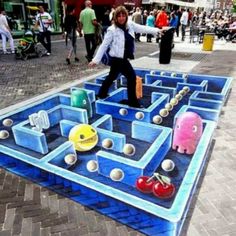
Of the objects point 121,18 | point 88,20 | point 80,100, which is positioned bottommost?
point 80,100

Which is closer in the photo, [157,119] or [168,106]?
[157,119]

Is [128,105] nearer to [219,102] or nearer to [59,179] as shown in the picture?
[219,102]

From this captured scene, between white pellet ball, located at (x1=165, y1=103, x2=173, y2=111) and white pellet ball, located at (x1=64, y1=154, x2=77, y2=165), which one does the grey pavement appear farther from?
white pellet ball, located at (x1=165, y1=103, x2=173, y2=111)

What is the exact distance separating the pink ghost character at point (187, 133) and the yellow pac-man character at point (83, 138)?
123 centimetres

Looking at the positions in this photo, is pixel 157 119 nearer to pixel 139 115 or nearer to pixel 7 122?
pixel 139 115

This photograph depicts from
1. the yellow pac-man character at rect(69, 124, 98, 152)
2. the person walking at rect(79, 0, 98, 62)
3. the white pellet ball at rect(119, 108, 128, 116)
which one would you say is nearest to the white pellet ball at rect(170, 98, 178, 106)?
the white pellet ball at rect(119, 108, 128, 116)

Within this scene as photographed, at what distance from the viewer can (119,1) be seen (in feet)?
78.2

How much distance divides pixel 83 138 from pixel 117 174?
2.94ft

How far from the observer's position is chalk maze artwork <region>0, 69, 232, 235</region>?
2.77 meters

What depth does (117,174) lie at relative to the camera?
3.20 metres

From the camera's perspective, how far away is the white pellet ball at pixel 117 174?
319 cm

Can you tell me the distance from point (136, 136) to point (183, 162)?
0.92 metres

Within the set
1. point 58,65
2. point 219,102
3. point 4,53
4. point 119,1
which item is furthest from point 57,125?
point 119,1

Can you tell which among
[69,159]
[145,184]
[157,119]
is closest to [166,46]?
[157,119]
